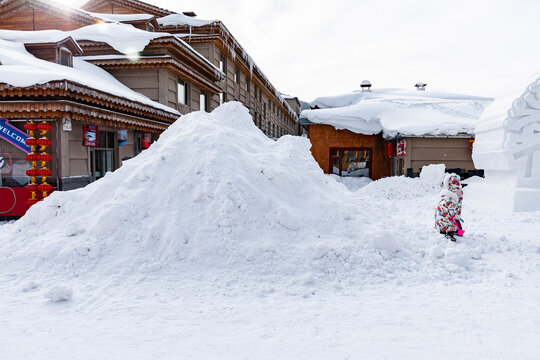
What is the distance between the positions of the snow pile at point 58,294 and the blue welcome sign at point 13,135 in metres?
6.14

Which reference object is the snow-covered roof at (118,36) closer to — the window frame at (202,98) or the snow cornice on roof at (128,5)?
the snow cornice on roof at (128,5)

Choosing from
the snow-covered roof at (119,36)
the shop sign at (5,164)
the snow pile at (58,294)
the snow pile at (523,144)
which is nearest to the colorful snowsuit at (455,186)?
the snow pile at (523,144)

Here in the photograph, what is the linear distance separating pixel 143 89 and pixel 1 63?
5.01 metres

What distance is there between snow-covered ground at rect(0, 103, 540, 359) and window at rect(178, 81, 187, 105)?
746cm

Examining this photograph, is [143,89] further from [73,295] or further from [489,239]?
[489,239]

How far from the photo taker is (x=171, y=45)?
12.6 m

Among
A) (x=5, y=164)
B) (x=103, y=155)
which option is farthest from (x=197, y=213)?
(x=103, y=155)

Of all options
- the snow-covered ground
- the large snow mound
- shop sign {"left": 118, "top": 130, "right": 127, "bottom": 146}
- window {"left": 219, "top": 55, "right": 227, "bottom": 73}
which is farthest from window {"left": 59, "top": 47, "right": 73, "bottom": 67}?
window {"left": 219, "top": 55, "right": 227, "bottom": 73}

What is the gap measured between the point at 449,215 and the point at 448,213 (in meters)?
0.04

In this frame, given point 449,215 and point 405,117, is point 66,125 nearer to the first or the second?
point 449,215

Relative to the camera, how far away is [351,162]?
1694cm

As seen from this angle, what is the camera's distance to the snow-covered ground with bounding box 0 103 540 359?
276 cm

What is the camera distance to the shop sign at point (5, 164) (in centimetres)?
855

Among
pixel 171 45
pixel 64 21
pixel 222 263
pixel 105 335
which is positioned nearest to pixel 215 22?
pixel 171 45
